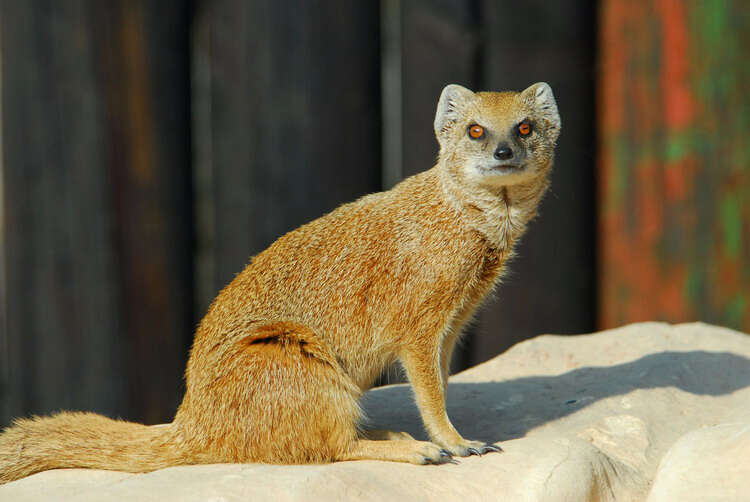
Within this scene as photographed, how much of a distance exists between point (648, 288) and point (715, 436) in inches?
83.3

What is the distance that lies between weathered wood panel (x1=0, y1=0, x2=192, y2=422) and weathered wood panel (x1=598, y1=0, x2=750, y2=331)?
255 cm

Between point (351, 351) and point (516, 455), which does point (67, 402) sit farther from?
point (516, 455)

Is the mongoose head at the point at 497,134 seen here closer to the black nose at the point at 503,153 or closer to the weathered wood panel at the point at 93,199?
the black nose at the point at 503,153

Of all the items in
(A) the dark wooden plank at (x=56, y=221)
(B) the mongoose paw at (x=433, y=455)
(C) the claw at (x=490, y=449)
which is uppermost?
(A) the dark wooden plank at (x=56, y=221)

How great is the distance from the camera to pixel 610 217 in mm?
5883

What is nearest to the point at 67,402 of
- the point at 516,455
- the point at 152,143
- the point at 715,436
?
the point at 152,143

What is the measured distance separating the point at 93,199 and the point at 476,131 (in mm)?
2132

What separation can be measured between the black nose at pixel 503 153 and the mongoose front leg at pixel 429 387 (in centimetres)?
93

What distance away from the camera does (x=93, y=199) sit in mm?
5250

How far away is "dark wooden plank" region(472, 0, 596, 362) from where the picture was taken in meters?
5.74

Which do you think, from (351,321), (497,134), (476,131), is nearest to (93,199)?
(351,321)

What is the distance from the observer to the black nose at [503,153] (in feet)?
14.5

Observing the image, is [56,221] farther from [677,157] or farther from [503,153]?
[677,157]

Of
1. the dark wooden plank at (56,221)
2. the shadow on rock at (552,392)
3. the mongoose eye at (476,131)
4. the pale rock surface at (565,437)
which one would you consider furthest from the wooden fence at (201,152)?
the mongoose eye at (476,131)
